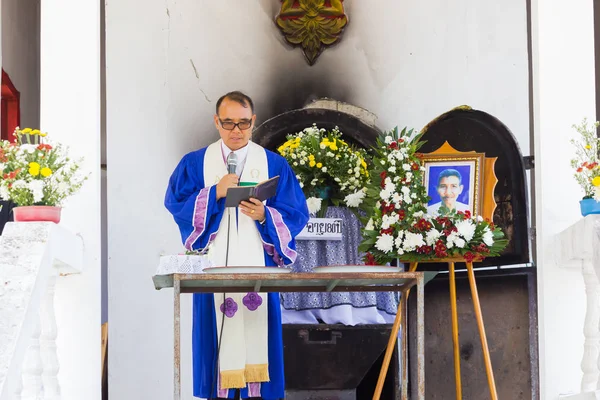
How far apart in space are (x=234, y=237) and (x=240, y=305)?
406 mm

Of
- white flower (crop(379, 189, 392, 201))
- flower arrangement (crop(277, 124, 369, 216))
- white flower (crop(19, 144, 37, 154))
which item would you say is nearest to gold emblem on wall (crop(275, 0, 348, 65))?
flower arrangement (crop(277, 124, 369, 216))

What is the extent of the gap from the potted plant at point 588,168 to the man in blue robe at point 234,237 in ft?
5.25

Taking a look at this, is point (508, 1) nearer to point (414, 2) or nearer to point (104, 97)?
point (414, 2)

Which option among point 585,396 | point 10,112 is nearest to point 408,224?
point 585,396

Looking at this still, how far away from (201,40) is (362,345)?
2687 millimetres

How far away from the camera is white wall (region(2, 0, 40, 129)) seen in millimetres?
9914

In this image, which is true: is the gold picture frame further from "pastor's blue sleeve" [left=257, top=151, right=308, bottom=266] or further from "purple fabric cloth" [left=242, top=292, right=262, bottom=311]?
"purple fabric cloth" [left=242, top=292, right=262, bottom=311]

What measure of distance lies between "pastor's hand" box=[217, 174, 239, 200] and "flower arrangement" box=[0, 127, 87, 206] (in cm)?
88

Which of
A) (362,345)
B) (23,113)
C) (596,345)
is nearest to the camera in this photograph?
(596,345)

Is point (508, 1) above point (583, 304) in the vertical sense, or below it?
above

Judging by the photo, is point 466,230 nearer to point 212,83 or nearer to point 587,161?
point 587,161

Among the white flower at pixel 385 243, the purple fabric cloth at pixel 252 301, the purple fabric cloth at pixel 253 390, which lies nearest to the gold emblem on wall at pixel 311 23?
the white flower at pixel 385 243

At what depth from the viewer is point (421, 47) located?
8602 millimetres

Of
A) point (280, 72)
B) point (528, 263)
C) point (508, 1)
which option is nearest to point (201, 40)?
point (280, 72)
